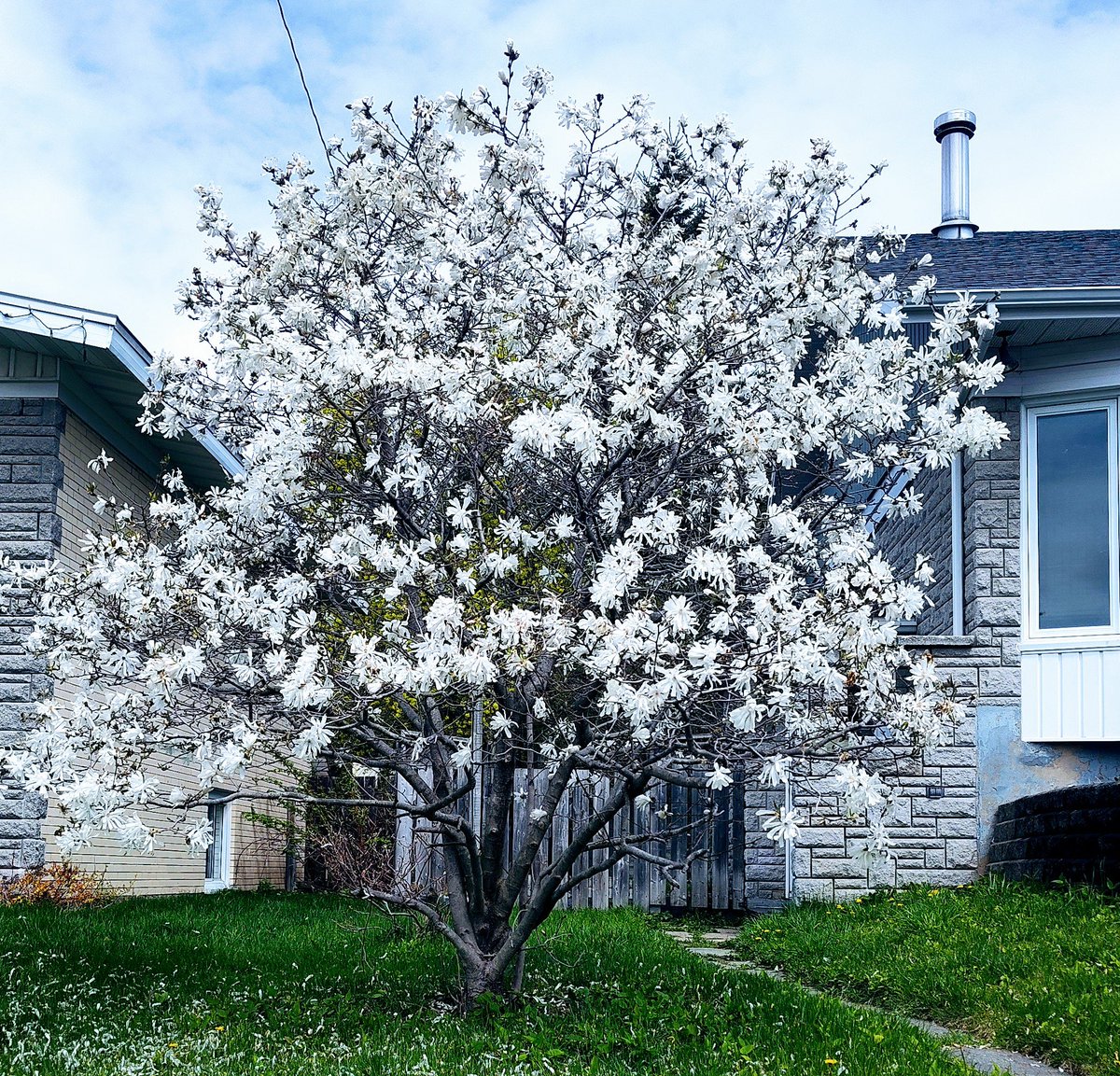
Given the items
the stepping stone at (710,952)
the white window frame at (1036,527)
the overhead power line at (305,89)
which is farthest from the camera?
the white window frame at (1036,527)

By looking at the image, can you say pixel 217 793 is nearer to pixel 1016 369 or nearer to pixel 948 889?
pixel 948 889

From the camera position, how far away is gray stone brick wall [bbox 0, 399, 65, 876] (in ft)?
30.8

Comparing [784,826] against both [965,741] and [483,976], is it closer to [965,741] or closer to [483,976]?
[483,976]

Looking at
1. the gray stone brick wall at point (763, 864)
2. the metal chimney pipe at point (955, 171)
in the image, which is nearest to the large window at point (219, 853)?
the gray stone brick wall at point (763, 864)

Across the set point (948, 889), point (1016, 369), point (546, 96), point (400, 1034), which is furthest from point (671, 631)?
point (1016, 369)

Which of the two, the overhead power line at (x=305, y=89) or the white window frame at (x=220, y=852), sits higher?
the overhead power line at (x=305, y=89)

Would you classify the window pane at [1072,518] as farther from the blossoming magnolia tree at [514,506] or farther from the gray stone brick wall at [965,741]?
the blossoming magnolia tree at [514,506]

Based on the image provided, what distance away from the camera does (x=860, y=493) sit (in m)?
11.8

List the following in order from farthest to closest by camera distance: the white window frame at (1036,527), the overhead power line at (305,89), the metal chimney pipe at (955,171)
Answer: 1. the metal chimney pipe at (955,171)
2. the white window frame at (1036,527)
3. the overhead power line at (305,89)

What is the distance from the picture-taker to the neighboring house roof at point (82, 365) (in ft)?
30.4

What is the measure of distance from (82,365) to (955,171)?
38.1 ft

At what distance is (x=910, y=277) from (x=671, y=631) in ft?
21.8

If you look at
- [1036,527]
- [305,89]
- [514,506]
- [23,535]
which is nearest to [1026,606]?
[1036,527]

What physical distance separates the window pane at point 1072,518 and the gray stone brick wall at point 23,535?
25.3 feet
